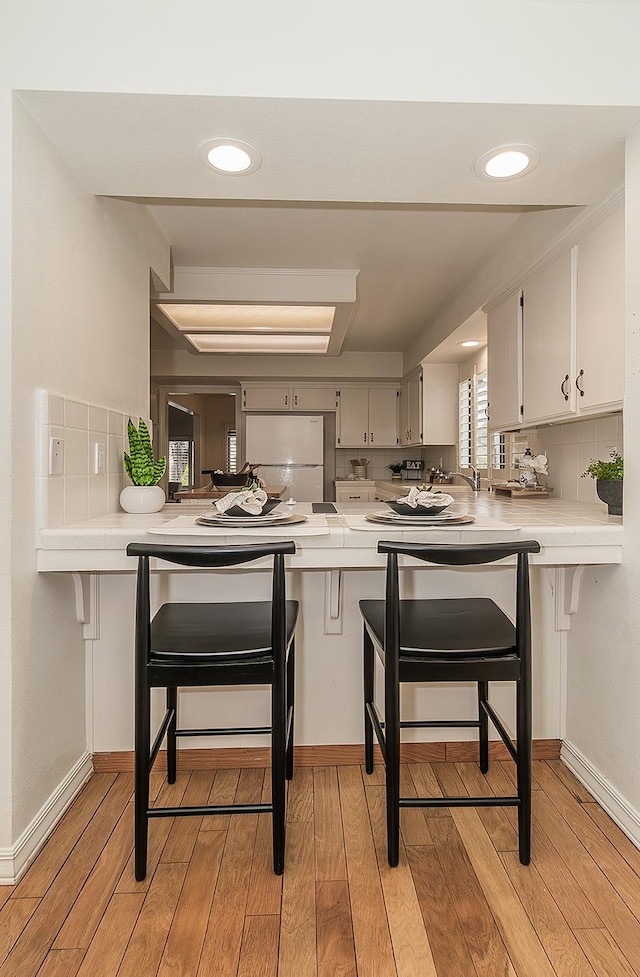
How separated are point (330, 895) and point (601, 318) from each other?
2.06 m

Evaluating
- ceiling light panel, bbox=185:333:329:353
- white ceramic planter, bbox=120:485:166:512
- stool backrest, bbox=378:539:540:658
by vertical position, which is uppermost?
ceiling light panel, bbox=185:333:329:353

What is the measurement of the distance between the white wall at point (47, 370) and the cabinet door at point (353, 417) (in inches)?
163

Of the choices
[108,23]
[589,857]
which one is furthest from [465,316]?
[589,857]

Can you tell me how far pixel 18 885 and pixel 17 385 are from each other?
1.35 meters

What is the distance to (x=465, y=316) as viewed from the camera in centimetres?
391

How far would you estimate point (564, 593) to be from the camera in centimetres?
226

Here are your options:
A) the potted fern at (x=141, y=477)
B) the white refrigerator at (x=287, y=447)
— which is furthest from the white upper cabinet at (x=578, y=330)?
the white refrigerator at (x=287, y=447)

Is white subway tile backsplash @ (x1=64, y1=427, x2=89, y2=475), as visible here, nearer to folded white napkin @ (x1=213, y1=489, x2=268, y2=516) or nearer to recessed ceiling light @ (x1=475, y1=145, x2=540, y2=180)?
folded white napkin @ (x1=213, y1=489, x2=268, y2=516)

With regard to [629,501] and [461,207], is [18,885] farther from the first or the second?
[461,207]

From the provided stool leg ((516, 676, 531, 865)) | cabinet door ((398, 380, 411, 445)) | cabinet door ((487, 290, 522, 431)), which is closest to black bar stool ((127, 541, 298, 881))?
stool leg ((516, 676, 531, 865))

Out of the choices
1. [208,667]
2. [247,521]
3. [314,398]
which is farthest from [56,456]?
[314,398]

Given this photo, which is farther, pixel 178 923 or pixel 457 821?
pixel 457 821

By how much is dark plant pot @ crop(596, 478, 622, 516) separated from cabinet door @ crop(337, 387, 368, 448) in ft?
14.6

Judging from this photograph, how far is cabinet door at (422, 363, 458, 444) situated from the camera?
5332 mm
